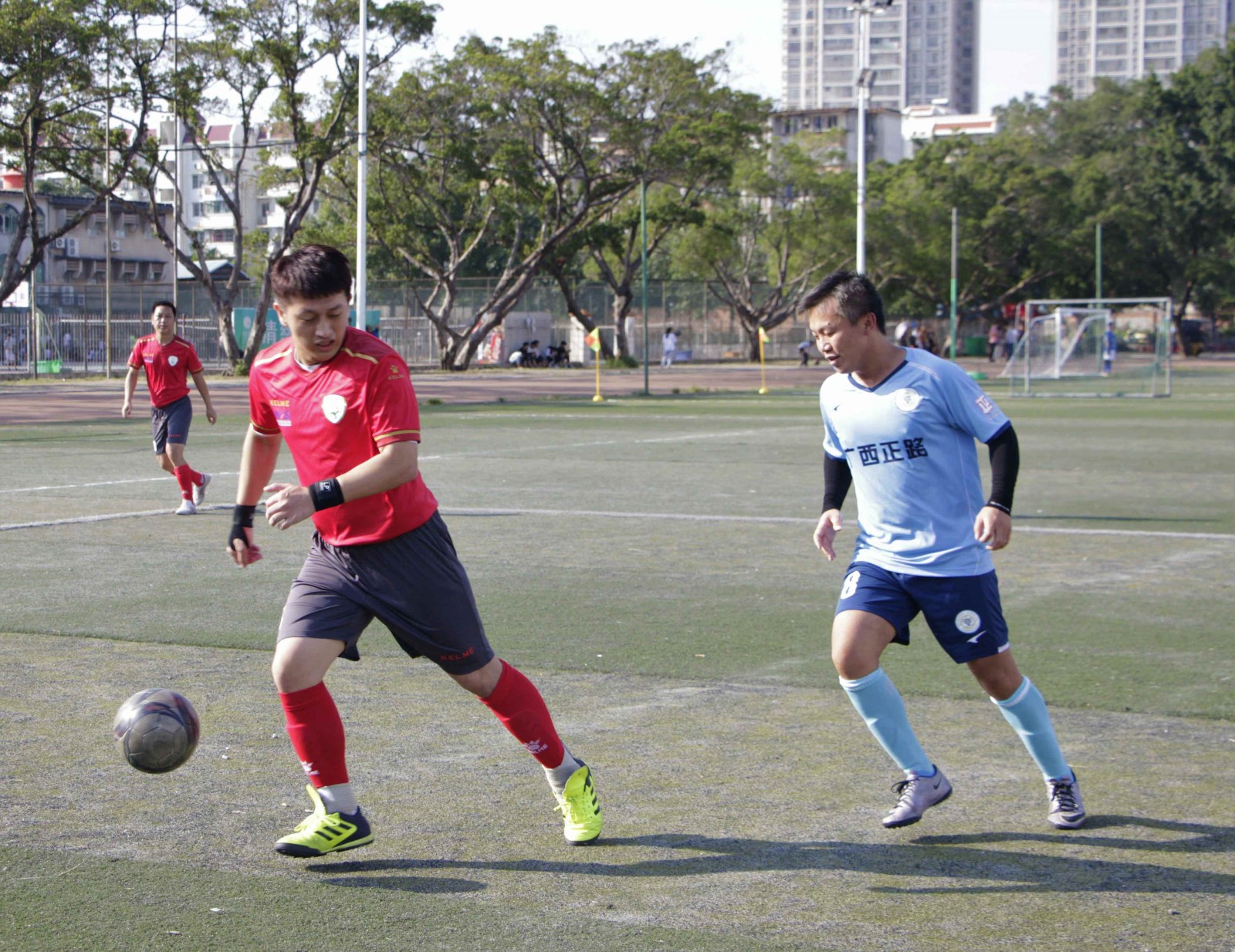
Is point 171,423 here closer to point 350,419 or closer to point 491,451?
point 491,451

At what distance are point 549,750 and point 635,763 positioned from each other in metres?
0.88

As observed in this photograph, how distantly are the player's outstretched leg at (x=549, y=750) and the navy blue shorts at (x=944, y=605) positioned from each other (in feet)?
3.17

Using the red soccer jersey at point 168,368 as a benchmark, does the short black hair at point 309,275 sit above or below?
above

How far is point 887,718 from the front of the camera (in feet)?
15.5

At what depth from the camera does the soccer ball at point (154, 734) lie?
179 inches

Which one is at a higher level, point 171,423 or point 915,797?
point 171,423

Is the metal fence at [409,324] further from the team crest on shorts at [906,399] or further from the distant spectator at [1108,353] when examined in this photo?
the team crest on shorts at [906,399]

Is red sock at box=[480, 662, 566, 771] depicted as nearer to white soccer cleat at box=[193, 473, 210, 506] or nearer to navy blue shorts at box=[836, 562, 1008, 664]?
navy blue shorts at box=[836, 562, 1008, 664]

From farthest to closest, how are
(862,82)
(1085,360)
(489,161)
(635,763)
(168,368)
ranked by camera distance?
(489,161)
(1085,360)
(862,82)
(168,368)
(635,763)

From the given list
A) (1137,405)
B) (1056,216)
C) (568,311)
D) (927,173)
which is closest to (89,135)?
(568,311)

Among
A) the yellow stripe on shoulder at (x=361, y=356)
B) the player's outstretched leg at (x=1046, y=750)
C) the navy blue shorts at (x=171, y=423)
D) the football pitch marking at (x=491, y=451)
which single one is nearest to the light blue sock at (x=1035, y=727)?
the player's outstretched leg at (x=1046, y=750)

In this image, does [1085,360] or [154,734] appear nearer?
[154,734]

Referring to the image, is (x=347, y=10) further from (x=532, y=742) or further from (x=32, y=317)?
(x=532, y=742)

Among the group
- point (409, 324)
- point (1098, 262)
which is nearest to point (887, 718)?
point (409, 324)
